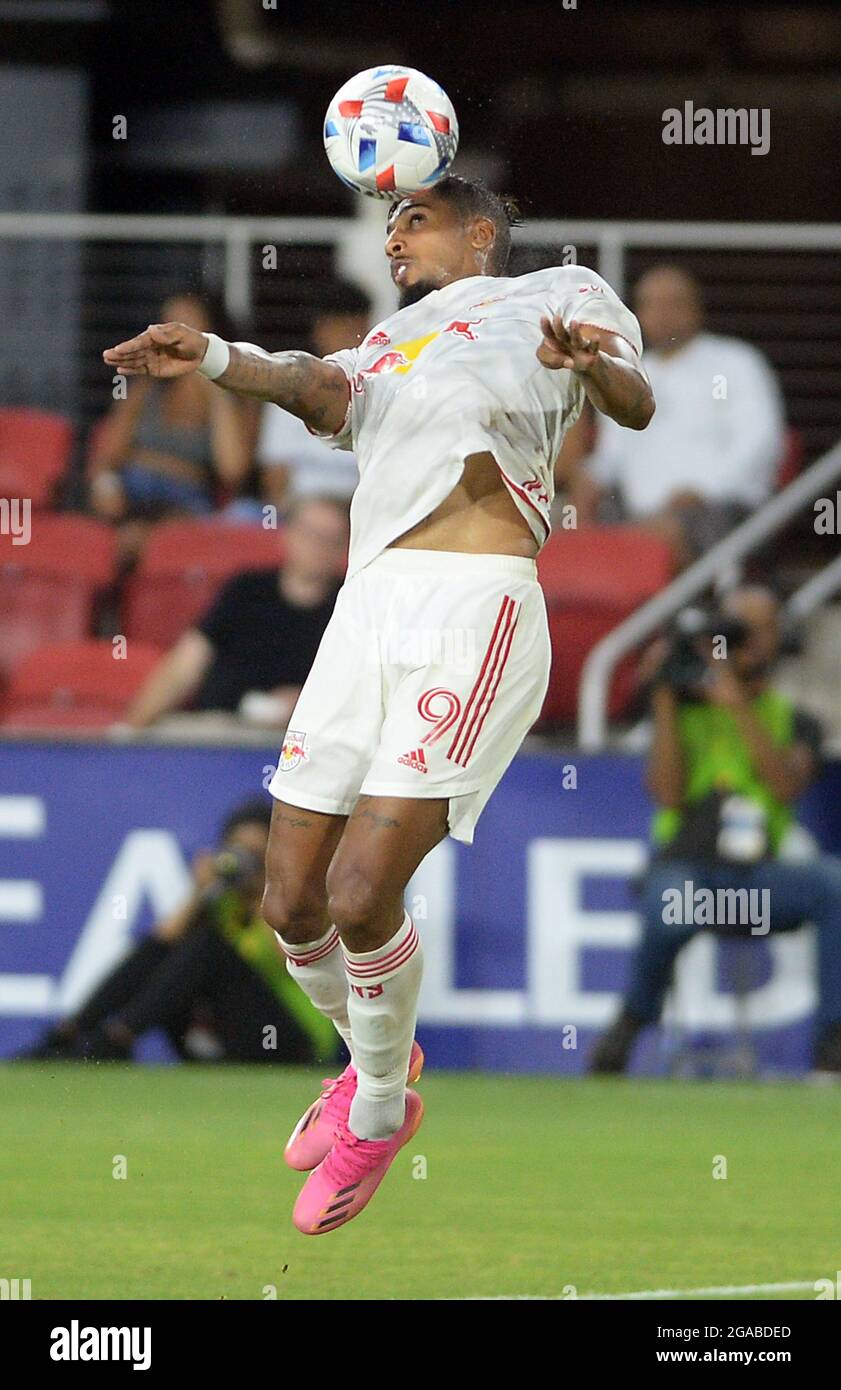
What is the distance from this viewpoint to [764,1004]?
982 centimetres

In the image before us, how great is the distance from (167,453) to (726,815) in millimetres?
3208

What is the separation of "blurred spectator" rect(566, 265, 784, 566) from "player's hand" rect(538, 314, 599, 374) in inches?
232

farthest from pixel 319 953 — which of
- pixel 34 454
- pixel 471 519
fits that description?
pixel 34 454

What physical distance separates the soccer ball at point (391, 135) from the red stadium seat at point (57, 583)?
18.9ft

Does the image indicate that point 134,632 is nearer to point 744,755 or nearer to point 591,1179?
point 744,755

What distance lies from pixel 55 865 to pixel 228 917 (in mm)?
791

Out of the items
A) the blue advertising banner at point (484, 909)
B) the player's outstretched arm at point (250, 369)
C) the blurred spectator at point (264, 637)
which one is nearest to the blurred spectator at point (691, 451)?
the blurred spectator at point (264, 637)

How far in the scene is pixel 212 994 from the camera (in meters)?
9.71

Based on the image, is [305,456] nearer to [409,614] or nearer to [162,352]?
[409,614]

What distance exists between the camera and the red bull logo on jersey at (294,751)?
17.8ft

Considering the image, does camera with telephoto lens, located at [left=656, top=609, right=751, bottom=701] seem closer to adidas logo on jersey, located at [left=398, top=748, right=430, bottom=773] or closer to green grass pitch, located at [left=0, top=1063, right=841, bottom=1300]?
green grass pitch, located at [left=0, top=1063, right=841, bottom=1300]

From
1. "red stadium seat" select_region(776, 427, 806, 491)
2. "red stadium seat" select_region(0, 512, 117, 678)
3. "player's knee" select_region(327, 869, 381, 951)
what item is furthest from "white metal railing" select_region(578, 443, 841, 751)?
"player's knee" select_region(327, 869, 381, 951)

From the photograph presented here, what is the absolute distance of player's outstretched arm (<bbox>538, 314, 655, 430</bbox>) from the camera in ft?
15.6

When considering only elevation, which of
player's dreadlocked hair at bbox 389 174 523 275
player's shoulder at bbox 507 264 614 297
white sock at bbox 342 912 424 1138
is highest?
player's dreadlocked hair at bbox 389 174 523 275
